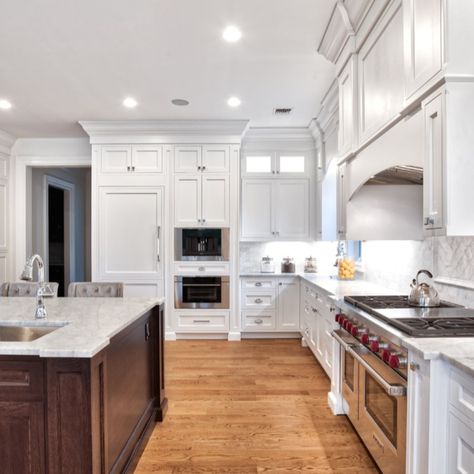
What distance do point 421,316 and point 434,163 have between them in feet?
2.69

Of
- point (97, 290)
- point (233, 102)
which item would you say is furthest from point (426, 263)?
point (97, 290)

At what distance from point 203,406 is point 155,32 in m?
2.86

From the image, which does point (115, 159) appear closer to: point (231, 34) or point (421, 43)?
point (231, 34)

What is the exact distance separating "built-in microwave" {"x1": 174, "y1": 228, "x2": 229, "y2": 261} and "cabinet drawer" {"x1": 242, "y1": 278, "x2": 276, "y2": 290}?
1.31ft

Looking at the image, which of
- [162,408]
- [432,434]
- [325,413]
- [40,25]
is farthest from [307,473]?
[40,25]

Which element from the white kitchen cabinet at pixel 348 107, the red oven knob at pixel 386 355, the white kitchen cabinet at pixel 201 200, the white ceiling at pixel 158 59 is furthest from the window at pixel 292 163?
the red oven knob at pixel 386 355

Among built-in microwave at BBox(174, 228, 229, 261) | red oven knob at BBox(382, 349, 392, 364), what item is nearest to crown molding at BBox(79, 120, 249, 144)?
built-in microwave at BBox(174, 228, 229, 261)

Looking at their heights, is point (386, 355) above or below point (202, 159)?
below

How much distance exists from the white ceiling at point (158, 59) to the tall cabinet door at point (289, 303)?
211cm

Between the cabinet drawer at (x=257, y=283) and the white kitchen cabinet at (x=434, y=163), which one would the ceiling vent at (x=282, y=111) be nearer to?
the cabinet drawer at (x=257, y=283)

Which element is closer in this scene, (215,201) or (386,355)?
(386,355)

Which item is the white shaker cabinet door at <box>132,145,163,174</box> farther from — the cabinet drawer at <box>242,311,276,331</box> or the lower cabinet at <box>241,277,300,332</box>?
the cabinet drawer at <box>242,311,276,331</box>

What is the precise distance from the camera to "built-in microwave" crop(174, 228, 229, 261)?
4.53 metres

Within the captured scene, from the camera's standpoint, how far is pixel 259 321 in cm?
459
